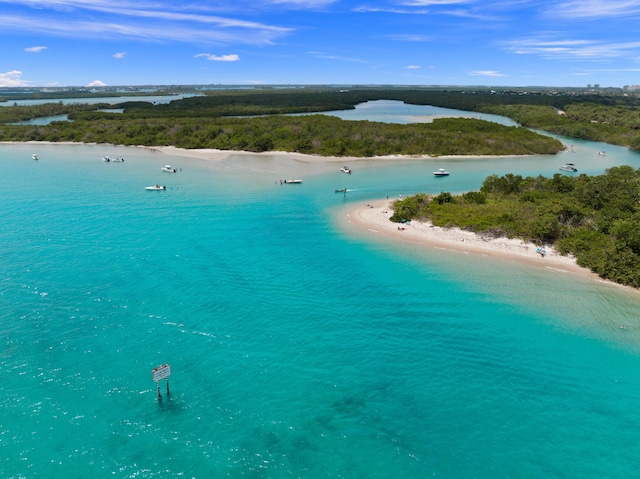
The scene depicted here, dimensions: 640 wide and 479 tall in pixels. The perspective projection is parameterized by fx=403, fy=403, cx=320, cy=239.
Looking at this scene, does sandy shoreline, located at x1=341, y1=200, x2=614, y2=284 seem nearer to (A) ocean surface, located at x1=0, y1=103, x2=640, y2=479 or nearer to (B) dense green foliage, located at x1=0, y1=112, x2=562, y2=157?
(A) ocean surface, located at x1=0, y1=103, x2=640, y2=479

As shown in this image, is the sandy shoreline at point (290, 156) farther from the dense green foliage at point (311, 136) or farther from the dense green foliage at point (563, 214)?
the dense green foliage at point (563, 214)

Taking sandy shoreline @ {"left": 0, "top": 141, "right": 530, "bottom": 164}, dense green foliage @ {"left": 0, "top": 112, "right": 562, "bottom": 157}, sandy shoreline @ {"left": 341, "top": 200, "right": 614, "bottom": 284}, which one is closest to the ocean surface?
sandy shoreline @ {"left": 341, "top": 200, "right": 614, "bottom": 284}

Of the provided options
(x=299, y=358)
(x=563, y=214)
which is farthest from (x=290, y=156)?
(x=299, y=358)

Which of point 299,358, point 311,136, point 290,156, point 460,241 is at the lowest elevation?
point 299,358

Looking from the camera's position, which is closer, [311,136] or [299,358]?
[299,358]

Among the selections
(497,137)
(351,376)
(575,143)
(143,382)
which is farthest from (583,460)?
(575,143)

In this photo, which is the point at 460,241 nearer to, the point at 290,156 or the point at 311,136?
the point at 290,156
